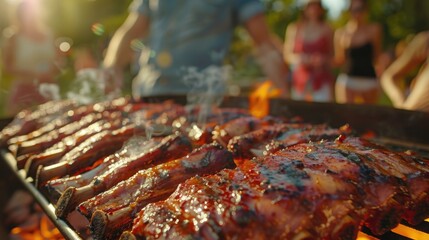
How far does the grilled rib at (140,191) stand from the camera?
1529 millimetres

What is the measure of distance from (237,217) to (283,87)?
10.7ft

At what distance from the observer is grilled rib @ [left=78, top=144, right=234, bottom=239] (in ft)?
5.02

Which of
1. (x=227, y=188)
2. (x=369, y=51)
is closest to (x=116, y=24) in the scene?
(x=369, y=51)

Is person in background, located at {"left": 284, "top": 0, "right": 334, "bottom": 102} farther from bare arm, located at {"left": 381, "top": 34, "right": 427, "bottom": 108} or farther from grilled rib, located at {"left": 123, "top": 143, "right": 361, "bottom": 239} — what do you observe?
grilled rib, located at {"left": 123, "top": 143, "right": 361, "bottom": 239}

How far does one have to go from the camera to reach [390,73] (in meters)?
4.71

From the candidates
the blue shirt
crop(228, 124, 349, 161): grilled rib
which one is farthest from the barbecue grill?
the blue shirt

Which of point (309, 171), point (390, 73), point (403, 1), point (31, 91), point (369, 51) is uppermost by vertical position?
point (31, 91)

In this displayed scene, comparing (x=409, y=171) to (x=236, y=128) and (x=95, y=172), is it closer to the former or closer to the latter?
(x=236, y=128)

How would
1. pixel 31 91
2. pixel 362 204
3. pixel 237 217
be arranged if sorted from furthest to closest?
pixel 31 91 < pixel 362 204 < pixel 237 217

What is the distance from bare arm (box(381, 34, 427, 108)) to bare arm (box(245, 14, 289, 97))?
1239mm

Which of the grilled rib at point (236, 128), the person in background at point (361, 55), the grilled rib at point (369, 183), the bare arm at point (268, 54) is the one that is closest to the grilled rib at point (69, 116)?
the grilled rib at point (236, 128)

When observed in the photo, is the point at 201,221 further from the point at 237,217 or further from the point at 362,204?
the point at 362,204

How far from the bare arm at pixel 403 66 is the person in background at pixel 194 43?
49.4 inches

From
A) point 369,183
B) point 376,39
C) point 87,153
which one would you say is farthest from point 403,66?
point 87,153
